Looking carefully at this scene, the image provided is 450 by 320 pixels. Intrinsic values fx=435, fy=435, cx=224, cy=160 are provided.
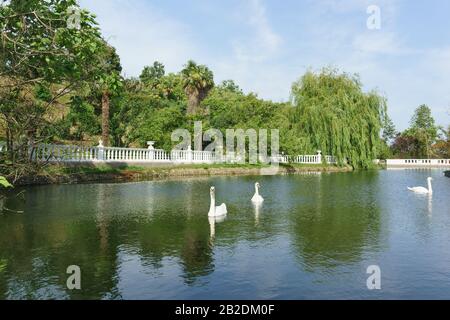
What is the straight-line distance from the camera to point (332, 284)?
6.69m

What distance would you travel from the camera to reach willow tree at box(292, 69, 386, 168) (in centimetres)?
4334

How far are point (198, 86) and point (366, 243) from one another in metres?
45.0

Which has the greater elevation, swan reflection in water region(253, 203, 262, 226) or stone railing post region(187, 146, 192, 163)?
stone railing post region(187, 146, 192, 163)

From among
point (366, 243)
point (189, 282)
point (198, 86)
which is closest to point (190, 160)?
point (198, 86)

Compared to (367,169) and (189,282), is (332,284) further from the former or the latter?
(367,169)

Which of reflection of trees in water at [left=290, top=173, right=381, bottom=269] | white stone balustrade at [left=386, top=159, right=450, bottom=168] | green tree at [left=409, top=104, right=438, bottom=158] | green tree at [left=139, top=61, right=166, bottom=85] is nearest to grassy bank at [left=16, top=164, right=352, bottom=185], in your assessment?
reflection of trees in water at [left=290, top=173, right=381, bottom=269]

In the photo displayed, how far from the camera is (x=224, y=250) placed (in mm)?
8938

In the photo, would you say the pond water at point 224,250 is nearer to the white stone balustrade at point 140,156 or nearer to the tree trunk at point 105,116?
the white stone balustrade at point 140,156

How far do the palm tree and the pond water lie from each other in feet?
122
